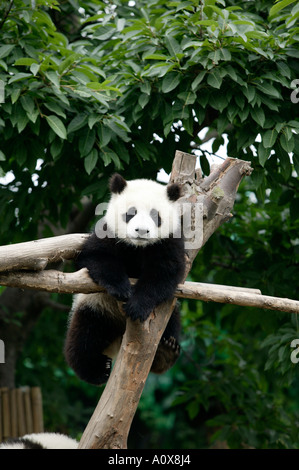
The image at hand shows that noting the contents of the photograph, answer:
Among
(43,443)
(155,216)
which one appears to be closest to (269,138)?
(155,216)

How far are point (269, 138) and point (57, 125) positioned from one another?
1875 mm

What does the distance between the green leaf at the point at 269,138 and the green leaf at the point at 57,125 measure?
5.78 feet

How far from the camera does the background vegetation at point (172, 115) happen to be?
5.13m

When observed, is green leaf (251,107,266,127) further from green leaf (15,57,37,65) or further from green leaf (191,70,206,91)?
green leaf (15,57,37,65)

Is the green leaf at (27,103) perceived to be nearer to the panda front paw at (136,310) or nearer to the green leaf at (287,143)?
the panda front paw at (136,310)

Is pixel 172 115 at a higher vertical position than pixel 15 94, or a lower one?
lower

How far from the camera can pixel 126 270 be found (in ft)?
15.0

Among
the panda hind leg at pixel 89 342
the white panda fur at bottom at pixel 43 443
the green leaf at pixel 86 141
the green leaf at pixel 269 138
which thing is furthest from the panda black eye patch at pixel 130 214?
the white panda fur at bottom at pixel 43 443

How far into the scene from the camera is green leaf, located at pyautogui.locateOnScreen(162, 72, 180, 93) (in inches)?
205

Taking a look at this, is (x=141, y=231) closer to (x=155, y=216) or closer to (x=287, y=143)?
(x=155, y=216)

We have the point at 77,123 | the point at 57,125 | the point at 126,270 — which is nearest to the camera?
the point at 126,270

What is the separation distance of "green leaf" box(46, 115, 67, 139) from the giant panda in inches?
32.2

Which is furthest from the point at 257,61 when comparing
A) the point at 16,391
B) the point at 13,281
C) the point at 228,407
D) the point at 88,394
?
the point at 88,394
